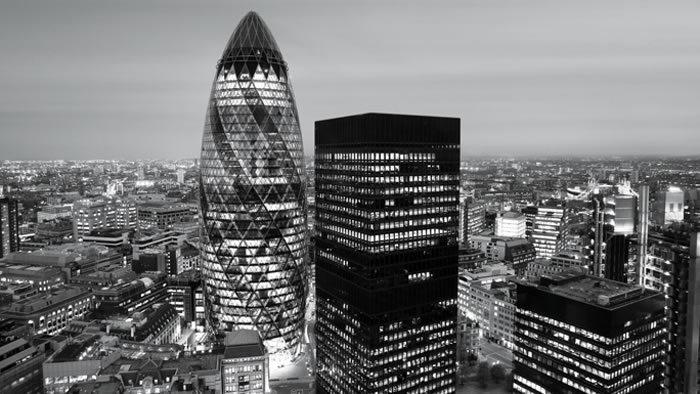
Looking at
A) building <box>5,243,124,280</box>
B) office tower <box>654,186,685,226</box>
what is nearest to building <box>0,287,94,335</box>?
building <box>5,243,124,280</box>

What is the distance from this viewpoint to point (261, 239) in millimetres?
120938

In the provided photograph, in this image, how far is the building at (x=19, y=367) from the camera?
88.9 meters

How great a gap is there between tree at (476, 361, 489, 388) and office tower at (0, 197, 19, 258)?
582ft

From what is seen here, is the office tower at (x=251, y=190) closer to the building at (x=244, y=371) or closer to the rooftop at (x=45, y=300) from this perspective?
the building at (x=244, y=371)

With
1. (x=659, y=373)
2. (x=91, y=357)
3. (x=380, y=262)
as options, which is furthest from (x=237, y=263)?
(x=659, y=373)

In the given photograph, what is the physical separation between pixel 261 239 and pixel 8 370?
5419 centimetres

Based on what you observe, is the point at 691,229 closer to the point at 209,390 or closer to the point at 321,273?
the point at 321,273

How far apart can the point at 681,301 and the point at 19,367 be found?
394ft

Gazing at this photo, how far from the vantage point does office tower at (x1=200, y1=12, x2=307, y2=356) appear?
392 feet

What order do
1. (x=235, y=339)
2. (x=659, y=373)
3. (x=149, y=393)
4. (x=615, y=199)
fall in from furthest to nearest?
(x=615, y=199) < (x=235, y=339) < (x=659, y=373) < (x=149, y=393)

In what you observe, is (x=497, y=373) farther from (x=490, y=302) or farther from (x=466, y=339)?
(x=490, y=302)

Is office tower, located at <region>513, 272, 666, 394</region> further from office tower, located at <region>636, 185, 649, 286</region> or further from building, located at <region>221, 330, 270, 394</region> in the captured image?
building, located at <region>221, 330, 270, 394</region>

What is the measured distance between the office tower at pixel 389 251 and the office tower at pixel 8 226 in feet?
501

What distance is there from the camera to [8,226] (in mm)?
194625
